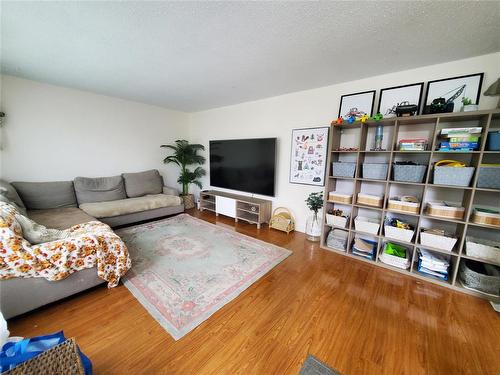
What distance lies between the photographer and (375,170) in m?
2.17

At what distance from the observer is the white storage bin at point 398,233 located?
201 cm

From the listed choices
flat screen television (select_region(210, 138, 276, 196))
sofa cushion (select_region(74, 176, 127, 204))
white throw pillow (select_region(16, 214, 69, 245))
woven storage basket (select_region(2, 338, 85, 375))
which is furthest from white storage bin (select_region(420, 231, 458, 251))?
sofa cushion (select_region(74, 176, 127, 204))

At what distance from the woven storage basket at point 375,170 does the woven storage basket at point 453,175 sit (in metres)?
0.41

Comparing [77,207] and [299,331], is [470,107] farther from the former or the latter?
[77,207]

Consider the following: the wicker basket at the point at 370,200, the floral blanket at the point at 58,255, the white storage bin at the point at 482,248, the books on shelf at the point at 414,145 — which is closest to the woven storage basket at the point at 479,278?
the white storage bin at the point at 482,248

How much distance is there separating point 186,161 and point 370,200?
3.68 m

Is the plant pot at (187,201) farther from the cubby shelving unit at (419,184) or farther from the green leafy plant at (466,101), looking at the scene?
the green leafy plant at (466,101)

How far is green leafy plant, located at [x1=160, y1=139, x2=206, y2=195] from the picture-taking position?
14.2ft

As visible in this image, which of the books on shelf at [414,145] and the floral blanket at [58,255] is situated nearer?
the floral blanket at [58,255]

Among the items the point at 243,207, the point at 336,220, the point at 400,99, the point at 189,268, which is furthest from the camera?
the point at 243,207

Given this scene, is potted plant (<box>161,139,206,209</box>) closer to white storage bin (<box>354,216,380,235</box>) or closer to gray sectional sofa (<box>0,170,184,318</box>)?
gray sectional sofa (<box>0,170,184,318</box>)

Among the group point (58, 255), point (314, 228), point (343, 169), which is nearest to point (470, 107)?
point (343, 169)

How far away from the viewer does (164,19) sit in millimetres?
1430

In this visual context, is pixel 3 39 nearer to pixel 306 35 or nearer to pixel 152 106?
pixel 152 106
